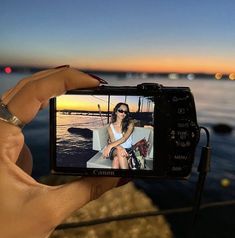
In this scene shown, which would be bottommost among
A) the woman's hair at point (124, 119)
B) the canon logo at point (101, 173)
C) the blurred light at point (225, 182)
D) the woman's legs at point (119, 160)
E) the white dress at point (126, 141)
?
the blurred light at point (225, 182)

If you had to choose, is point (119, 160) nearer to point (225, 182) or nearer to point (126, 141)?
point (126, 141)

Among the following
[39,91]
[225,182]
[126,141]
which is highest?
[39,91]

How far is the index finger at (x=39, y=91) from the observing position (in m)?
1.52

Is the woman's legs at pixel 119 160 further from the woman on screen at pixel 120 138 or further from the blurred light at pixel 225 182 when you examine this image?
the blurred light at pixel 225 182

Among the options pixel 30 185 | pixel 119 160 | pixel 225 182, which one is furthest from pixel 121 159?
pixel 225 182

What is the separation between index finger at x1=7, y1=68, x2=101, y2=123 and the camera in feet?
4.98

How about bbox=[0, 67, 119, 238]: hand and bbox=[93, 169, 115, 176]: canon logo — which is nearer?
bbox=[0, 67, 119, 238]: hand

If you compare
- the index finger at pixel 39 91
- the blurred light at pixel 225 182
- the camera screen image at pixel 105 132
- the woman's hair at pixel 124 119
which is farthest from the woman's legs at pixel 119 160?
the blurred light at pixel 225 182

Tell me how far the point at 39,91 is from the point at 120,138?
452 millimetres

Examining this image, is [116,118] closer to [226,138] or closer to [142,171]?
[142,171]

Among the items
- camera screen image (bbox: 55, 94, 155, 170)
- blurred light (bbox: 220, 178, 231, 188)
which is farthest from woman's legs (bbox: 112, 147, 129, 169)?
blurred light (bbox: 220, 178, 231, 188)

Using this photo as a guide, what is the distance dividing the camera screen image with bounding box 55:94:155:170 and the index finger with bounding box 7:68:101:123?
146 mm

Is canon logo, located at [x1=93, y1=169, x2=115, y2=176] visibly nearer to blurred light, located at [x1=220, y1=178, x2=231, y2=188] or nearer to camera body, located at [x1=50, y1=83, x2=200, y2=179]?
camera body, located at [x1=50, y1=83, x2=200, y2=179]

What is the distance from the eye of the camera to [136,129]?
5.88 feet
